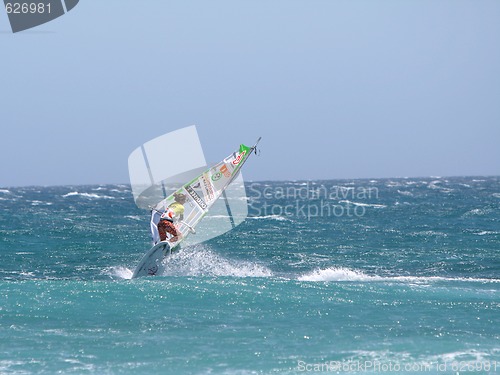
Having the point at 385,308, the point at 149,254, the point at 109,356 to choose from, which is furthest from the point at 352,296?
the point at 109,356

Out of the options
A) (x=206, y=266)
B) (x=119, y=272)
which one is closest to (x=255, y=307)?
(x=206, y=266)

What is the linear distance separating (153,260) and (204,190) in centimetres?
393

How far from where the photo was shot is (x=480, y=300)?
18.5 meters

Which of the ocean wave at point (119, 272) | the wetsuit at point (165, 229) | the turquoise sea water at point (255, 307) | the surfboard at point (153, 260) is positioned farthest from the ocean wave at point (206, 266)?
the ocean wave at point (119, 272)

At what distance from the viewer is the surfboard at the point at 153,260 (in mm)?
21109

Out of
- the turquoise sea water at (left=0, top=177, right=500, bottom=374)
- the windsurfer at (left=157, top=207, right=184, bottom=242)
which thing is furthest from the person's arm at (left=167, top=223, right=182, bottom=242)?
the turquoise sea water at (left=0, top=177, right=500, bottom=374)

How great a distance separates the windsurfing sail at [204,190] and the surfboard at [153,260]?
1.62m

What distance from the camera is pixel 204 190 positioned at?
24.5m

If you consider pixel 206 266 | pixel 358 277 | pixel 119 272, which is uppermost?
pixel 119 272

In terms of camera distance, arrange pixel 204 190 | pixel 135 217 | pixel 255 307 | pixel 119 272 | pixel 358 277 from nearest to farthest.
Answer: pixel 255 307 < pixel 358 277 < pixel 119 272 < pixel 204 190 < pixel 135 217

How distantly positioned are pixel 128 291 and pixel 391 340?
24.1ft

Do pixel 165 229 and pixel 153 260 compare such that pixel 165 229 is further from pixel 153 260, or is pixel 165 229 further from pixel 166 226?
pixel 153 260

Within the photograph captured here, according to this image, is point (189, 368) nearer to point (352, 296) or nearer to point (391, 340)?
point (391, 340)

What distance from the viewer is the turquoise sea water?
1277 centimetres
